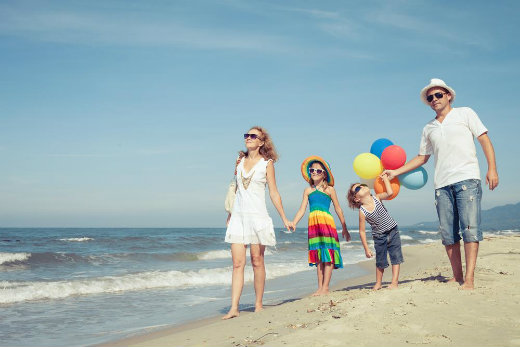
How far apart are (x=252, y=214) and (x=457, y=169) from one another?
2.25 meters

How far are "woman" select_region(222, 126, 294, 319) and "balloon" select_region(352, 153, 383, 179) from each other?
4.05 feet

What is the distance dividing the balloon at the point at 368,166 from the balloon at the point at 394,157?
10 cm

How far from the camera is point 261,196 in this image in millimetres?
5293

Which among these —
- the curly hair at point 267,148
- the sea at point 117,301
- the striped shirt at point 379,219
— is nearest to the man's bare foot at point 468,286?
the striped shirt at point 379,219

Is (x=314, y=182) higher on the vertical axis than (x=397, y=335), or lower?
higher

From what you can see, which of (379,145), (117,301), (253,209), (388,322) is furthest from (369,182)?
(117,301)

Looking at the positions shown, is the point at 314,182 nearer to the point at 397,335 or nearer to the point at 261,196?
the point at 261,196

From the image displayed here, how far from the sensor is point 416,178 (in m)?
5.69

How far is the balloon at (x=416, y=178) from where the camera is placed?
18.6ft

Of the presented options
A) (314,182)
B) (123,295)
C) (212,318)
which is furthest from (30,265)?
(314,182)

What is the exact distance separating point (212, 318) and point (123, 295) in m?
3.22

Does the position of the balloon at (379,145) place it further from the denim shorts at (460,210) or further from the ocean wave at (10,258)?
the ocean wave at (10,258)

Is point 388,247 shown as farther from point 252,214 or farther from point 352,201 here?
point 252,214

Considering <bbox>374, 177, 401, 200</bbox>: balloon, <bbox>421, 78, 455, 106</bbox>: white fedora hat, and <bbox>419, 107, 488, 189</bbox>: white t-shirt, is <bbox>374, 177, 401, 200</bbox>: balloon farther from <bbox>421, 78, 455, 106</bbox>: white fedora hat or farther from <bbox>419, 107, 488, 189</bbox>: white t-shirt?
<bbox>421, 78, 455, 106</bbox>: white fedora hat
